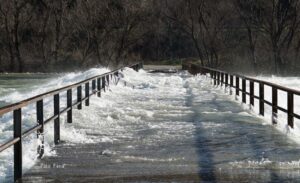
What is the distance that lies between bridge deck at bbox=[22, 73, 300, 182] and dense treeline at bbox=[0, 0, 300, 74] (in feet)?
180

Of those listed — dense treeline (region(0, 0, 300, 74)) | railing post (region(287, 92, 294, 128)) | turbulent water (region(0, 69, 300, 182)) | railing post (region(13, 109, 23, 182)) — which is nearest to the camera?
railing post (region(13, 109, 23, 182))

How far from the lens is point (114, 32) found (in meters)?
78.2

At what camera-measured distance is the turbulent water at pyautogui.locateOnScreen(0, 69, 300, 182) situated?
32.0 ft

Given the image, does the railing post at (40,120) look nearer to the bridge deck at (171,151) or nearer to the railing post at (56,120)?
A: the bridge deck at (171,151)

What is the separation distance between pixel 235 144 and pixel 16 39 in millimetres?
65250

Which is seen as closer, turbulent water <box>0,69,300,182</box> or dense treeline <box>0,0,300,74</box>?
turbulent water <box>0,69,300,182</box>

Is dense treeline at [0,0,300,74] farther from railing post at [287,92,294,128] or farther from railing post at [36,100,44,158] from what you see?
railing post at [36,100,44,158]

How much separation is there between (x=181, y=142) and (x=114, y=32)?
2603 inches

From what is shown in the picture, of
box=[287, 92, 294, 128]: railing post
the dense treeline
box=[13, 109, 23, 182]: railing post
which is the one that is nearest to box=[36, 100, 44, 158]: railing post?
box=[13, 109, 23, 182]: railing post

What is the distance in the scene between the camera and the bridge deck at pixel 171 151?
934 centimetres

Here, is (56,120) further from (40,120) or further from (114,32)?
(114,32)

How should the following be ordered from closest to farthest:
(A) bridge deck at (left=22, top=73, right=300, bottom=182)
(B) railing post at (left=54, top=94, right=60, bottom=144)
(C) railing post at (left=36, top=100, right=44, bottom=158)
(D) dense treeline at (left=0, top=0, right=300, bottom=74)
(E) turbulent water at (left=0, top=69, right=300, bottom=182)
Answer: (A) bridge deck at (left=22, top=73, right=300, bottom=182), (E) turbulent water at (left=0, top=69, right=300, bottom=182), (C) railing post at (left=36, top=100, right=44, bottom=158), (B) railing post at (left=54, top=94, right=60, bottom=144), (D) dense treeline at (left=0, top=0, right=300, bottom=74)

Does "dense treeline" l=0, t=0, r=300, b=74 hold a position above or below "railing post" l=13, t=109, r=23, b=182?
above

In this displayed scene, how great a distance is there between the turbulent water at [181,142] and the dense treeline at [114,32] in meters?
52.8
